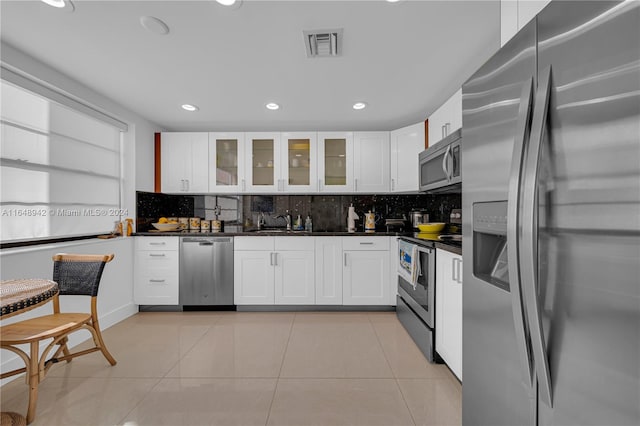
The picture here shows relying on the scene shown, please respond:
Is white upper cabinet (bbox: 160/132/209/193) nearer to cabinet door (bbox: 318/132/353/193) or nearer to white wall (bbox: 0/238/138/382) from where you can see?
white wall (bbox: 0/238/138/382)

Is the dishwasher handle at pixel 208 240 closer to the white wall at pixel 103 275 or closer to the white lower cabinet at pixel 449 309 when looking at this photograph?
the white wall at pixel 103 275

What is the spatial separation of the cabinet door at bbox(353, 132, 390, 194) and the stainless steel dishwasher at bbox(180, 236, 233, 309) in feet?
5.81

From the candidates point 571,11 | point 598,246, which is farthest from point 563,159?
point 571,11

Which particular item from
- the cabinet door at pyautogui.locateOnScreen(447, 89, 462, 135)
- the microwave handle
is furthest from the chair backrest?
the cabinet door at pyautogui.locateOnScreen(447, 89, 462, 135)

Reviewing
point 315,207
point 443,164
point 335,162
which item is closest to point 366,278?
point 315,207

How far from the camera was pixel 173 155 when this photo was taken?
152 inches

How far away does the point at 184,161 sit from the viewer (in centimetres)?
388

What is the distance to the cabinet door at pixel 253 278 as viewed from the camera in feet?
11.5

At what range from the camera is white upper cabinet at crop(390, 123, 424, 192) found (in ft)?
11.5

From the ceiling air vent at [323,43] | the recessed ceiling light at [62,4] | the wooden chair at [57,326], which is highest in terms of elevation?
the recessed ceiling light at [62,4]

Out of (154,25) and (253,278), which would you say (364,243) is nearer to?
(253,278)

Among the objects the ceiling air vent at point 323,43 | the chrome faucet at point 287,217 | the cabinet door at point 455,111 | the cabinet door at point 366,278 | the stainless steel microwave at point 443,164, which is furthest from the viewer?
the chrome faucet at point 287,217

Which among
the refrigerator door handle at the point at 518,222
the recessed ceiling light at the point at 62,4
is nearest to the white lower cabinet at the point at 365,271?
the refrigerator door handle at the point at 518,222

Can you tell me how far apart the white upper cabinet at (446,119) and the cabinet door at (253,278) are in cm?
222
